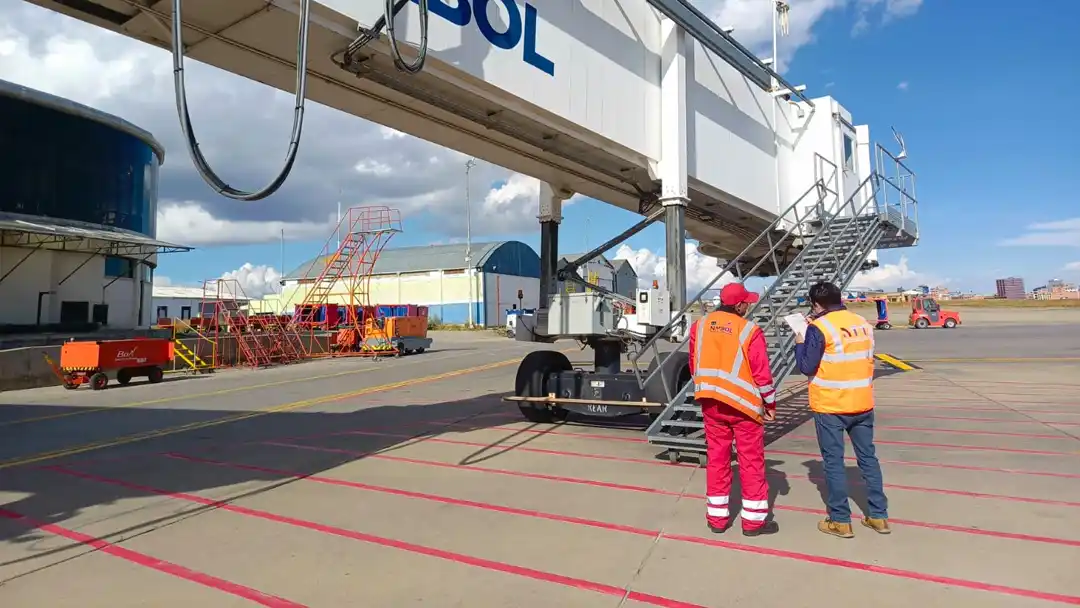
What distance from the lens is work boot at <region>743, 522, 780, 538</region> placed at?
468cm

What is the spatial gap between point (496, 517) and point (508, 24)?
19.1 feet

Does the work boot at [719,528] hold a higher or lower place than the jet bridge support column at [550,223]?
lower

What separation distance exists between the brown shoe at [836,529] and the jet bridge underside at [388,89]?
583cm

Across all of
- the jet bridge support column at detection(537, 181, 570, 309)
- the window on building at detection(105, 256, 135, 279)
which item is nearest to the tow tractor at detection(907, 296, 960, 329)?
the jet bridge support column at detection(537, 181, 570, 309)

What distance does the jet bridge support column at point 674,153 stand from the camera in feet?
Answer: 34.6

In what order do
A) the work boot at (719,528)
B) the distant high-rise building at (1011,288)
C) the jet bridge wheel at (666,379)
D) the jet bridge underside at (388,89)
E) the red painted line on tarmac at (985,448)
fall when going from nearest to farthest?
the work boot at (719,528)
the jet bridge underside at (388,89)
the red painted line on tarmac at (985,448)
the jet bridge wheel at (666,379)
the distant high-rise building at (1011,288)

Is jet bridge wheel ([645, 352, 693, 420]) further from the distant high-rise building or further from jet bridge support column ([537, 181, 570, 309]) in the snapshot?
the distant high-rise building

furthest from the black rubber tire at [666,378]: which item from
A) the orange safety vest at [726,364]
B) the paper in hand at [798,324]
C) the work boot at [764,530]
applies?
the work boot at [764,530]

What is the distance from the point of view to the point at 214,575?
423 cm

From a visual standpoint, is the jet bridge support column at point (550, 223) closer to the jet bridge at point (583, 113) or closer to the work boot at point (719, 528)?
the jet bridge at point (583, 113)

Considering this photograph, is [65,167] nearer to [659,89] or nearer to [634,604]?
[659,89]

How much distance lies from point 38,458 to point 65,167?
23.9 meters

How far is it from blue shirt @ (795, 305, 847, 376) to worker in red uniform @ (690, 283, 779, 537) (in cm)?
27

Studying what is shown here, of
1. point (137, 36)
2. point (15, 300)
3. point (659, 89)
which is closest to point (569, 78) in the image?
point (659, 89)
